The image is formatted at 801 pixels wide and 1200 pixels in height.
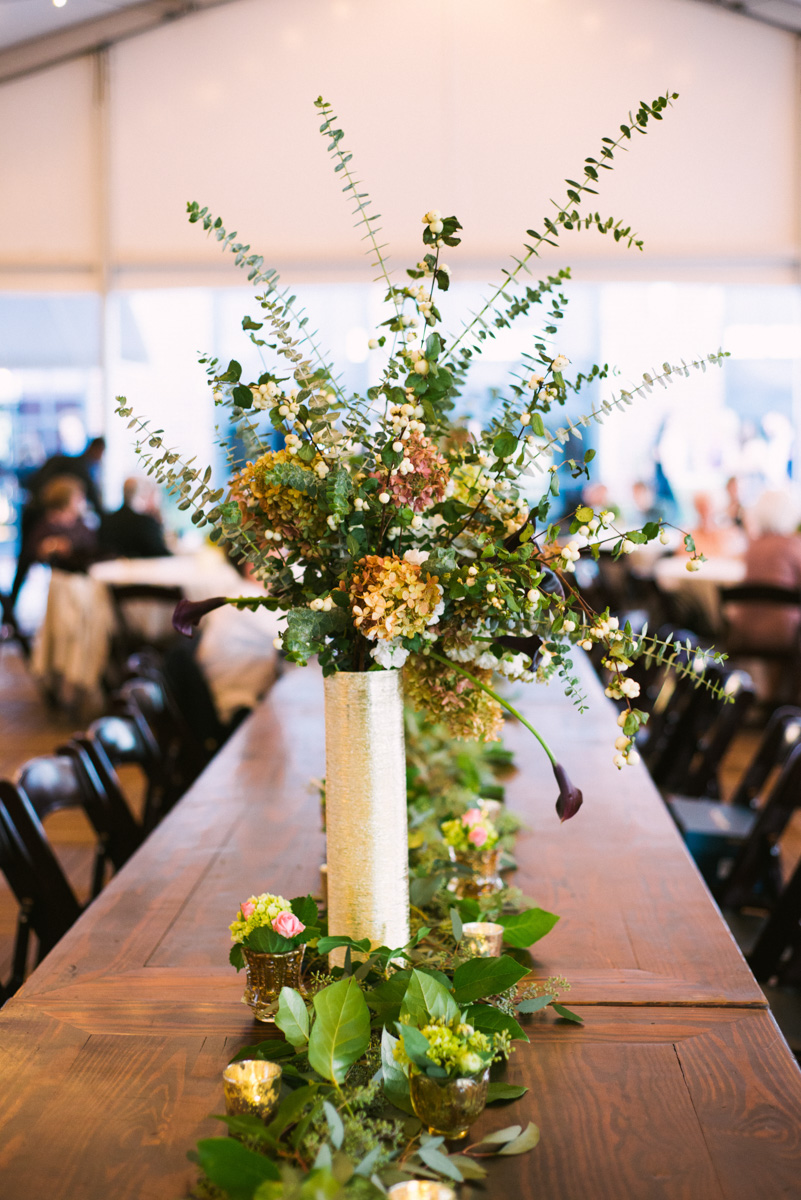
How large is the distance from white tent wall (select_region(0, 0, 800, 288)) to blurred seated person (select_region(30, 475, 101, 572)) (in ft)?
7.45

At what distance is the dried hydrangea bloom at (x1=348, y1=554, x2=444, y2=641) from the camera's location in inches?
46.5

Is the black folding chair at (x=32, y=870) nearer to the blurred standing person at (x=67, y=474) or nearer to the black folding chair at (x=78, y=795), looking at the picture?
the black folding chair at (x=78, y=795)

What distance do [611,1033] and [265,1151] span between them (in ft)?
1.43

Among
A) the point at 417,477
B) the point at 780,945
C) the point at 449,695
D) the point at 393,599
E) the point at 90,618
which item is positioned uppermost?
the point at 417,477

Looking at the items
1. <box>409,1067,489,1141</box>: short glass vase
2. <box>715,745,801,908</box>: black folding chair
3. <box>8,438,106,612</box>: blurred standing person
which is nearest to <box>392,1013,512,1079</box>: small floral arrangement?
<box>409,1067,489,1141</box>: short glass vase

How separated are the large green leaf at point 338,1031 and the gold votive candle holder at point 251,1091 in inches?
1.7

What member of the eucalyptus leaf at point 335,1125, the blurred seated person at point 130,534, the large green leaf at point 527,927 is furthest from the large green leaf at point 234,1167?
the blurred seated person at point 130,534

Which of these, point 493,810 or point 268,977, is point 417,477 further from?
point 493,810

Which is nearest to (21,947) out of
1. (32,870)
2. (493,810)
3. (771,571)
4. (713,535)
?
(32,870)

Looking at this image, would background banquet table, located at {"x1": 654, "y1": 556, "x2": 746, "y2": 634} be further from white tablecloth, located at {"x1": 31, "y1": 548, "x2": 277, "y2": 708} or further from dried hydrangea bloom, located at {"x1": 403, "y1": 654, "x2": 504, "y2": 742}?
dried hydrangea bloom, located at {"x1": 403, "y1": 654, "x2": 504, "y2": 742}

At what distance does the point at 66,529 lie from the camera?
22.4ft

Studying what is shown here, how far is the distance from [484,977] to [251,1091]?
0.90 ft

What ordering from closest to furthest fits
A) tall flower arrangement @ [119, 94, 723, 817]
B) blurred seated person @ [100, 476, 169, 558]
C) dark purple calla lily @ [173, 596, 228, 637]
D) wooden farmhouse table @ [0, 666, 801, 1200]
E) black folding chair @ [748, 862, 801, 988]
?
wooden farmhouse table @ [0, 666, 801, 1200] → tall flower arrangement @ [119, 94, 723, 817] → dark purple calla lily @ [173, 596, 228, 637] → black folding chair @ [748, 862, 801, 988] → blurred seated person @ [100, 476, 169, 558]

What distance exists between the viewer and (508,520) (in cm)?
131
